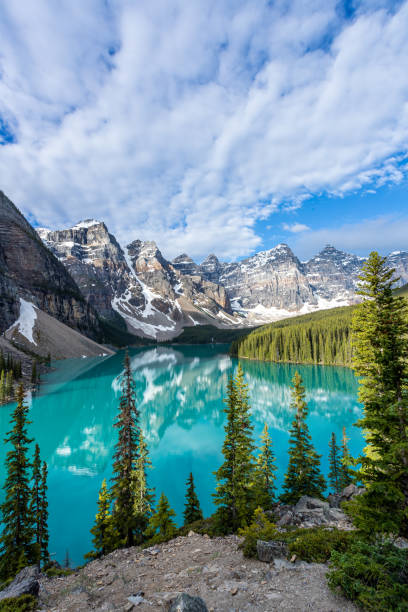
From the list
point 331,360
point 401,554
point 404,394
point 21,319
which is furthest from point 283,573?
point 21,319

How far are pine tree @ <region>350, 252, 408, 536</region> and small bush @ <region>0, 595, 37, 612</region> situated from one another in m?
8.06

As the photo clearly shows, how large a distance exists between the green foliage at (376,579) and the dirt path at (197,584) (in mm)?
290

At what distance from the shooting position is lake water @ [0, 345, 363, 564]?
67.0 feet

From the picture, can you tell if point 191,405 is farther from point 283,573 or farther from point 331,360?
point 331,360

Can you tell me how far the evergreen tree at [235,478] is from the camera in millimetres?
12688

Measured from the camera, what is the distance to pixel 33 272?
136000mm

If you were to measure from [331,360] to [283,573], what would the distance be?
90477mm

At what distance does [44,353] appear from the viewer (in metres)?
88.8

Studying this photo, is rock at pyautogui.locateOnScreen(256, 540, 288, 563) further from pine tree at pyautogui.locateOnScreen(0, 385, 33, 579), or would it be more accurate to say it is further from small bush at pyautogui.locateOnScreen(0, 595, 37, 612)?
pine tree at pyautogui.locateOnScreen(0, 385, 33, 579)

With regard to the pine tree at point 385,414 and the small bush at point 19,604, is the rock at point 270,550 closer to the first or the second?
the pine tree at point 385,414

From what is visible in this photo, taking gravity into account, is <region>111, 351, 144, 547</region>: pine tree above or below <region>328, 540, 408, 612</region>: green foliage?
below

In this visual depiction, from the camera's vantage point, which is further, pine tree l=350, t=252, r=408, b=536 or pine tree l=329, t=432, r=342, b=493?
pine tree l=329, t=432, r=342, b=493

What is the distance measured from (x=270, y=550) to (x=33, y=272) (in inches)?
6135

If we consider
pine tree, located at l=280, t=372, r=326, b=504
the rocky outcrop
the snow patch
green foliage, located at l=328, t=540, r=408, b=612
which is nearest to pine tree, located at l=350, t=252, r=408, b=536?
green foliage, located at l=328, t=540, r=408, b=612
